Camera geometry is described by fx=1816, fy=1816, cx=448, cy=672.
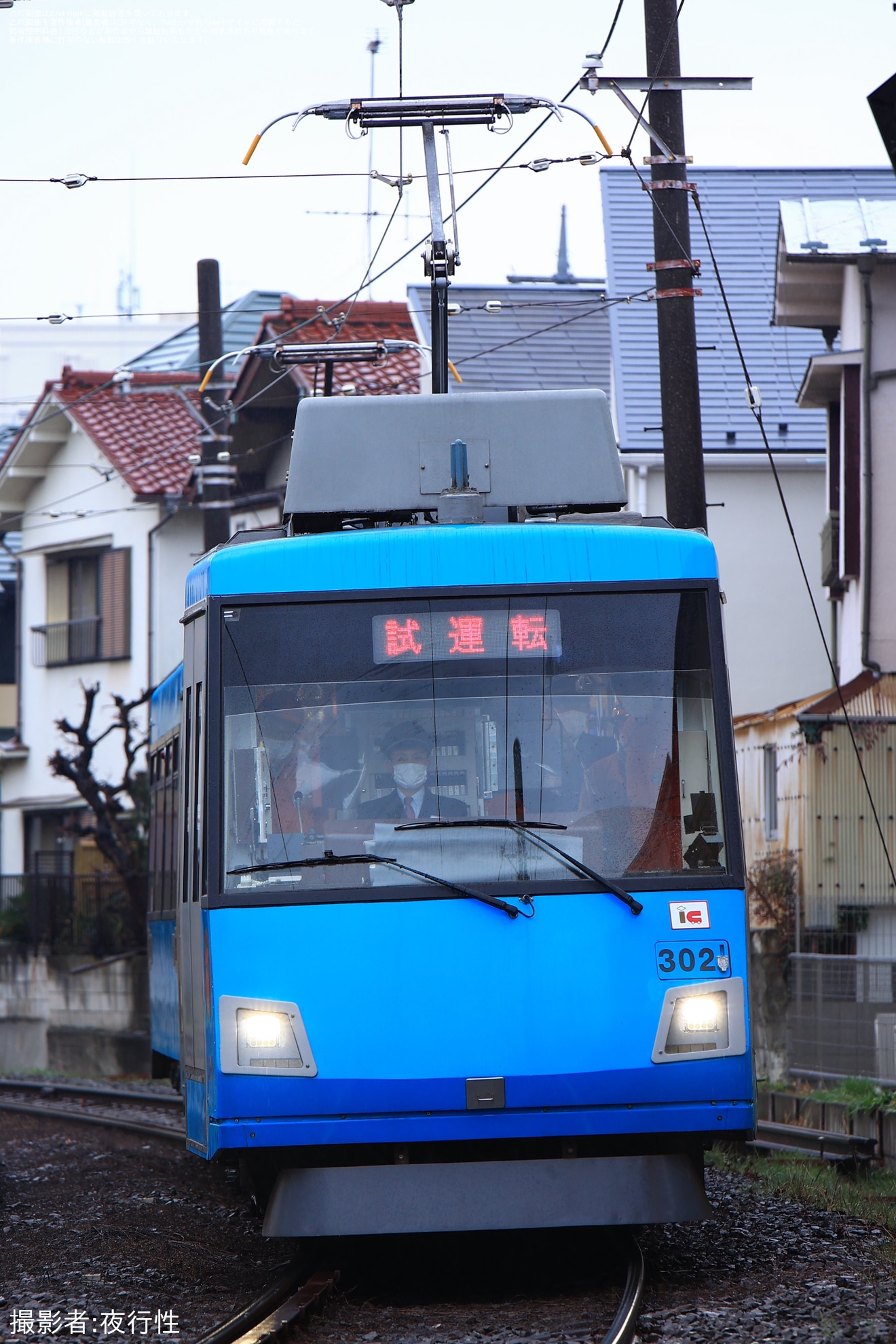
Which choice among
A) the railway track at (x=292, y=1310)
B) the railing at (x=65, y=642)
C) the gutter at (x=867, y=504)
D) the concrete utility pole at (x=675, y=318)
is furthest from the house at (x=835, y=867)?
the railing at (x=65, y=642)

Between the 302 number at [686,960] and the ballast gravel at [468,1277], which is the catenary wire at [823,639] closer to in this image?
the ballast gravel at [468,1277]

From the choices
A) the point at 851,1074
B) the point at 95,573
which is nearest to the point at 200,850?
the point at 851,1074

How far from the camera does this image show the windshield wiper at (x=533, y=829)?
7.15 metres

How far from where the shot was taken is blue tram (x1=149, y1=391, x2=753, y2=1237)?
7055mm

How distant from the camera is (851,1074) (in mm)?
13609

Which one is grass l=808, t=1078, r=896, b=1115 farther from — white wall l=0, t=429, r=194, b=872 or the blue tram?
white wall l=0, t=429, r=194, b=872

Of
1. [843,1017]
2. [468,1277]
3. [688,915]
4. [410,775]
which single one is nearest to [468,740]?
[410,775]

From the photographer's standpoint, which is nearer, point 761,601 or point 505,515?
point 505,515

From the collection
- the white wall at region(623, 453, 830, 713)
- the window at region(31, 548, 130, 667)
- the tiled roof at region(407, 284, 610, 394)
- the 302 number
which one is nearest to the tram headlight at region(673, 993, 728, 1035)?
the 302 number

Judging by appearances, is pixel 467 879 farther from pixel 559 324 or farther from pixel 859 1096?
pixel 559 324

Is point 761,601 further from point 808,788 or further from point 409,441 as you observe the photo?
point 409,441

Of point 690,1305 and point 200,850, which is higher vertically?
point 200,850

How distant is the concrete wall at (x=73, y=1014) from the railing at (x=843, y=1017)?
38.4ft

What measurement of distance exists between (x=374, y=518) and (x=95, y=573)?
2626 centimetres
